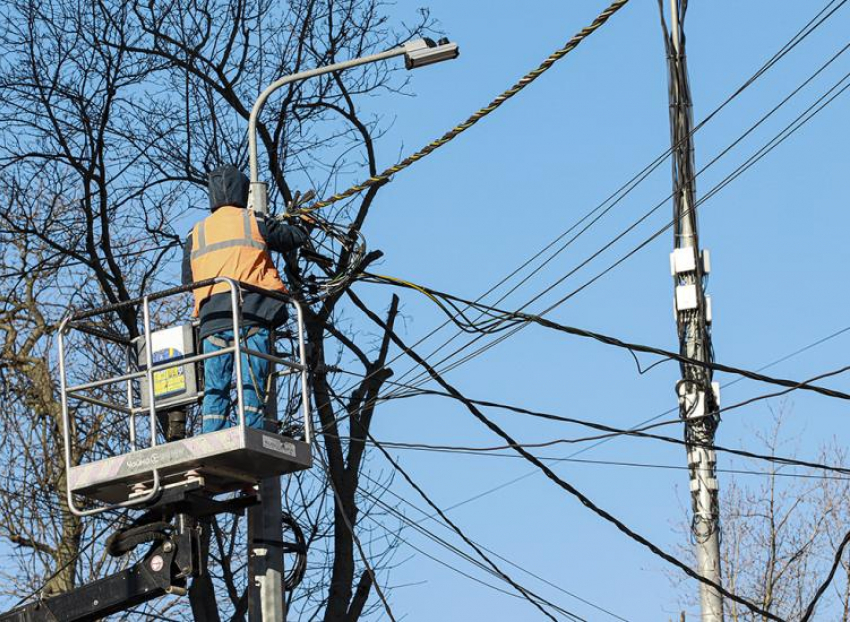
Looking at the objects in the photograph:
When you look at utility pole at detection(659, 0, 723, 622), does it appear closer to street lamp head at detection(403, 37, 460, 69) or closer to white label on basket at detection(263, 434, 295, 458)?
street lamp head at detection(403, 37, 460, 69)

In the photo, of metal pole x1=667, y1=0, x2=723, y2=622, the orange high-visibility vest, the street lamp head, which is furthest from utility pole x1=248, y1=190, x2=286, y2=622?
metal pole x1=667, y1=0, x2=723, y2=622

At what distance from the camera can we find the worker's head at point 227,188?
36.8 ft

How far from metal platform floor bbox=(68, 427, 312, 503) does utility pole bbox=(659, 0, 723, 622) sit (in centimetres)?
282

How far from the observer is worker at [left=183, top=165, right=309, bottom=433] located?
10.5 m

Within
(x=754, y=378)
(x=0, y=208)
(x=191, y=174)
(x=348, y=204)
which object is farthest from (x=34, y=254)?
(x=754, y=378)

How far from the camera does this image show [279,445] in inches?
396

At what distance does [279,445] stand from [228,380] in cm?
74

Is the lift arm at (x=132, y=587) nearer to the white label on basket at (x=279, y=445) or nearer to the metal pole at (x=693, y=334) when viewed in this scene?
the white label on basket at (x=279, y=445)

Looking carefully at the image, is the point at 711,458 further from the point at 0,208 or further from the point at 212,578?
the point at 0,208

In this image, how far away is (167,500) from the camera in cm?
1025

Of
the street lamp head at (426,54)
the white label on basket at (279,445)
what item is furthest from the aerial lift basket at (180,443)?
the street lamp head at (426,54)

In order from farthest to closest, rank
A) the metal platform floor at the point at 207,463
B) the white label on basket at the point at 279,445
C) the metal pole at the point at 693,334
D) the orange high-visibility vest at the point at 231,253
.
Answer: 1. the metal pole at the point at 693,334
2. the orange high-visibility vest at the point at 231,253
3. the white label on basket at the point at 279,445
4. the metal platform floor at the point at 207,463

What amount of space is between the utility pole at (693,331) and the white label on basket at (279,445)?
270 cm

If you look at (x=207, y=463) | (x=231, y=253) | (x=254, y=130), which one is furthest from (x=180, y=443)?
(x=254, y=130)
